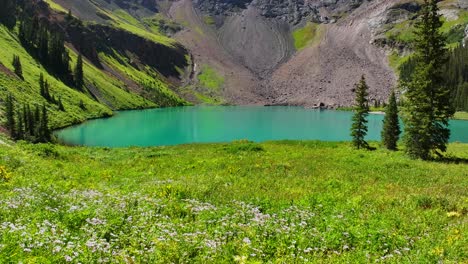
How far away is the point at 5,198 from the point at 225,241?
796cm

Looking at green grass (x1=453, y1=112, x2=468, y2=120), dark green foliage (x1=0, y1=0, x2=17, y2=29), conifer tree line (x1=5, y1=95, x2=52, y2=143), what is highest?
dark green foliage (x1=0, y1=0, x2=17, y2=29)

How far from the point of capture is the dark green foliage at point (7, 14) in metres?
150

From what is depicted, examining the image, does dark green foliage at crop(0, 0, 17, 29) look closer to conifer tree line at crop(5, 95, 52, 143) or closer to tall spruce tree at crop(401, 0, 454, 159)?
conifer tree line at crop(5, 95, 52, 143)

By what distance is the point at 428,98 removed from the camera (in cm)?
3681

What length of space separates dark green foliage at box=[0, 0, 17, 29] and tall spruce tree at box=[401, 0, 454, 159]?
156836 mm

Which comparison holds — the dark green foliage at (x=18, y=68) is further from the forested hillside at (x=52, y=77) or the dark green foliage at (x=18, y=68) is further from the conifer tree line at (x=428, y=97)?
the conifer tree line at (x=428, y=97)

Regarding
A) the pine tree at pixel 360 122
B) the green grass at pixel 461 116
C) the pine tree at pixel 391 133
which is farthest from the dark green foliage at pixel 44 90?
the green grass at pixel 461 116

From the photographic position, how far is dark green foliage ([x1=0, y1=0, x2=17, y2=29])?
491 feet

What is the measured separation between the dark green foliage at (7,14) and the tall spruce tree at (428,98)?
6175 inches

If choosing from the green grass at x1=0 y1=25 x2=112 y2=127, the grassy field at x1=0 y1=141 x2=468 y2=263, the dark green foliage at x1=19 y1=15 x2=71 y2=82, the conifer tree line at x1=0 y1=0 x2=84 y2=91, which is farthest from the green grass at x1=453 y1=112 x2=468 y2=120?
the grassy field at x1=0 y1=141 x2=468 y2=263

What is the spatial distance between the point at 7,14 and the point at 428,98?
166 meters

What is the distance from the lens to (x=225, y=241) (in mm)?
10109

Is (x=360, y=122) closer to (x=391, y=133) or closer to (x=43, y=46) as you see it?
(x=391, y=133)

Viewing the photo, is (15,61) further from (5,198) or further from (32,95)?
(5,198)
